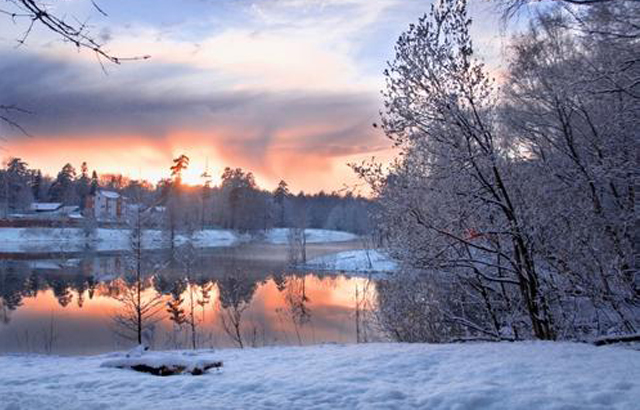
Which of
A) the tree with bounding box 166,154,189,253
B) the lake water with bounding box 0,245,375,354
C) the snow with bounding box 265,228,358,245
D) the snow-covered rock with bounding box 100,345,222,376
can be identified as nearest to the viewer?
the snow-covered rock with bounding box 100,345,222,376

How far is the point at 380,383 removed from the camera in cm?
621

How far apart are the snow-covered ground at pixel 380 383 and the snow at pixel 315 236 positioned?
8076 cm

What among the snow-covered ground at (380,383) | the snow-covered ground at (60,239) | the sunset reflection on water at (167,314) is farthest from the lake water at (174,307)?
the snow-covered ground at (60,239)

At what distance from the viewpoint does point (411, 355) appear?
780cm

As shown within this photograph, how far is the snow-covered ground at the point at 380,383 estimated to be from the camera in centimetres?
541

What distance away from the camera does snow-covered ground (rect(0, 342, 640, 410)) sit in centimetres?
541

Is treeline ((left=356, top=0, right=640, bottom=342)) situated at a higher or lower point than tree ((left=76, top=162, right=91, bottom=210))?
lower

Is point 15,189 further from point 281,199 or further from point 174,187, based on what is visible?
point 281,199

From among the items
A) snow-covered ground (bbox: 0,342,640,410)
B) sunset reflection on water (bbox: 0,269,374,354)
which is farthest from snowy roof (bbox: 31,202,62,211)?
snow-covered ground (bbox: 0,342,640,410)

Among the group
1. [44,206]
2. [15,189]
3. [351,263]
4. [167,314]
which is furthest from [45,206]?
[167,314]

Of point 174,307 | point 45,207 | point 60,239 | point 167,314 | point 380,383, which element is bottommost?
point 167,314

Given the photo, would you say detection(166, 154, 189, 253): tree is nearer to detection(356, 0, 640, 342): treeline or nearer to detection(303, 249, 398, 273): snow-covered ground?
detection(303, 249, 398, 273): snow-covered ground

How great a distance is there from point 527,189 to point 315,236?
293ft

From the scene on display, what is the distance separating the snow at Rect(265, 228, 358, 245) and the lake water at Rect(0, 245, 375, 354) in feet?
167
